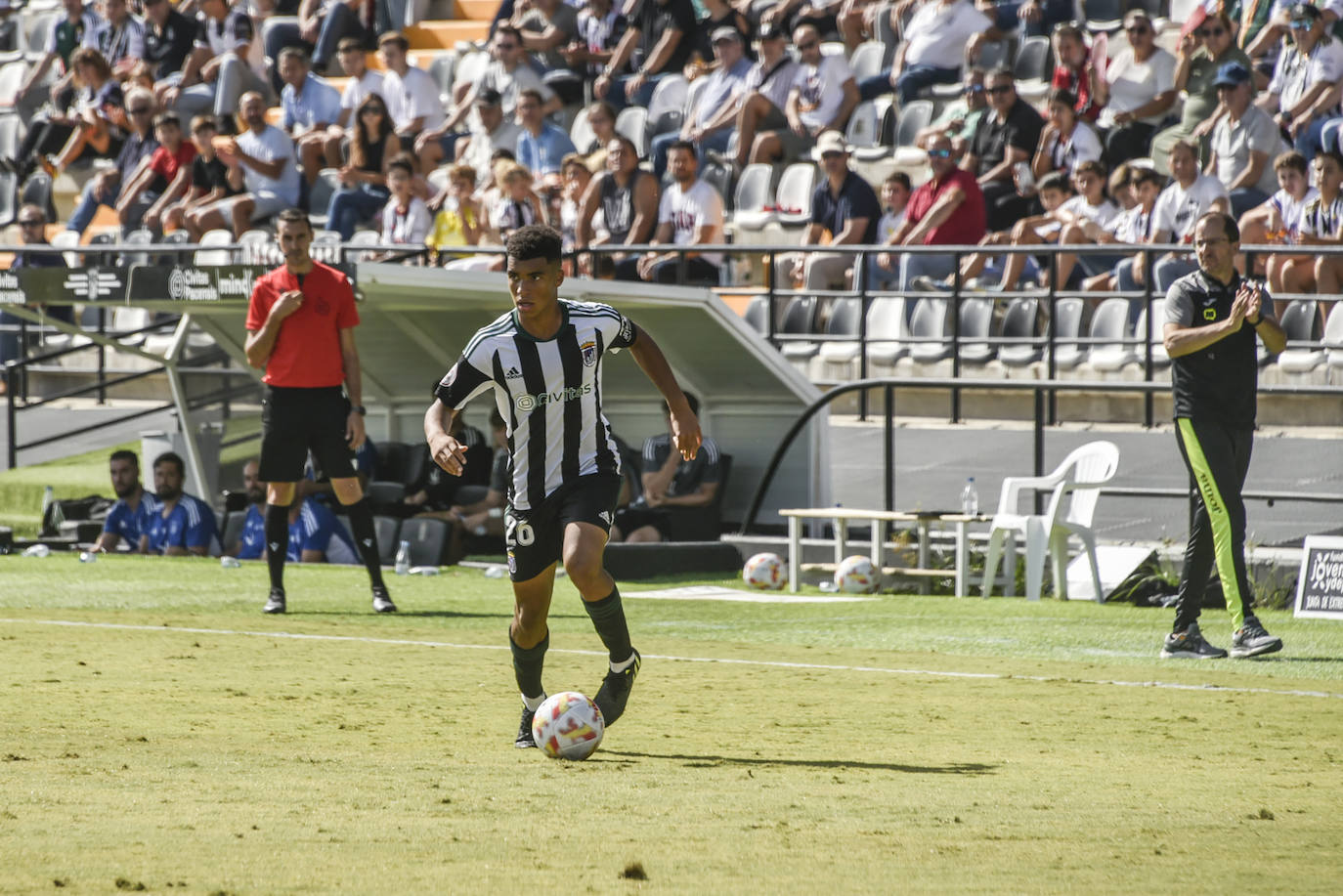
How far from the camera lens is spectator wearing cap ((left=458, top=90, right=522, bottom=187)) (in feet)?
68.2

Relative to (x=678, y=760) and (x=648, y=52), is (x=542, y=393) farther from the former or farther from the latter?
(x=648, y=52)

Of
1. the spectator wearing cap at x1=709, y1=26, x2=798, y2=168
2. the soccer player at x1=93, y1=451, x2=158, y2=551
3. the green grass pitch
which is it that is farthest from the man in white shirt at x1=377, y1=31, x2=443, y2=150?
the green grass pitch

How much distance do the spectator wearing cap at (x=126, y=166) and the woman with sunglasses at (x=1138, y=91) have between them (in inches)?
497

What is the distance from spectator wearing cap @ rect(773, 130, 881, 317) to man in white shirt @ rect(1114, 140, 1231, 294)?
2673mm

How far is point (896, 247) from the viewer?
1642 centimetres

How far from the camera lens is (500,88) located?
73.0ft

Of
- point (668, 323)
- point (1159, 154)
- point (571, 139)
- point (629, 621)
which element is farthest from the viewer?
point (571, 139)

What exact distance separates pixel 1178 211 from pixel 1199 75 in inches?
78.9

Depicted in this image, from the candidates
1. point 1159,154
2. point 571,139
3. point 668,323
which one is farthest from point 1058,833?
point 571,139

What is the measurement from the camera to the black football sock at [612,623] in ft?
23.3

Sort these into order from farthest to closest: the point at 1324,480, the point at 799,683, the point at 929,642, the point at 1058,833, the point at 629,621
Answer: the point at 1324,480, the point at 629,621, the point at 929,642, the point at 799,683, the point at 1058,833

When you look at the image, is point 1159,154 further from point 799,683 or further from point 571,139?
point 799,683

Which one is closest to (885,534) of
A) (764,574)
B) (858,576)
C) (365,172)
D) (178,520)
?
(858,576)

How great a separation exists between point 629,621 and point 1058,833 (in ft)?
21.7
